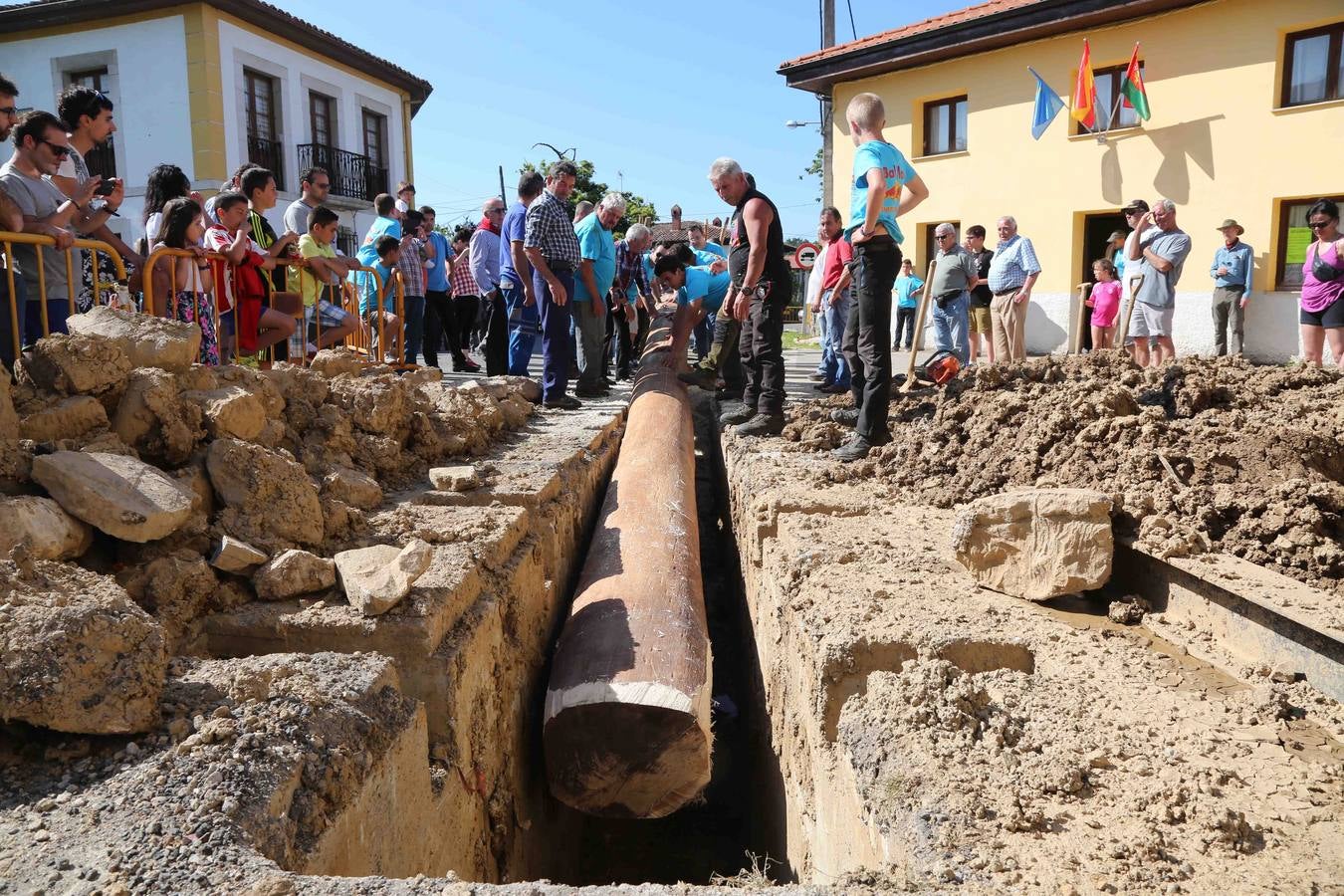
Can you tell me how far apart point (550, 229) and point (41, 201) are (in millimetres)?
2985

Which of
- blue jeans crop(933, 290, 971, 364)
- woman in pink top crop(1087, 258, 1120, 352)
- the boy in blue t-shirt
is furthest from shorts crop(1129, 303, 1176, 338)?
the boy in blue t-shirt

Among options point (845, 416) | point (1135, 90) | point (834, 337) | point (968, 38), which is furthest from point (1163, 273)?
point (968, 38)

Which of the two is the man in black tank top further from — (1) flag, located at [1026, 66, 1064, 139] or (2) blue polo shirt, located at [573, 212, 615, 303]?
(1) flag, located at [1026, 66, 1064, 139]

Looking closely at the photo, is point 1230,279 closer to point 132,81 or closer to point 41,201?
point 41,201

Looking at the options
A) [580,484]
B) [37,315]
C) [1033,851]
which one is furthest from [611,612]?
[37,315]

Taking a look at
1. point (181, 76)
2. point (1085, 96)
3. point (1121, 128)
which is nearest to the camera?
point (1085, 96)

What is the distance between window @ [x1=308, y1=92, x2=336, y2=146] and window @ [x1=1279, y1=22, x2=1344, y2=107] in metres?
17.3

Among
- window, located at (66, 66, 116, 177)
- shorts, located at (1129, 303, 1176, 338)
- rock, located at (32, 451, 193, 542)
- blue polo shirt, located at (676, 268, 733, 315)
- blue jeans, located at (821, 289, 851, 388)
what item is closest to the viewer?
rock, located at (32, 451, 193, 542)

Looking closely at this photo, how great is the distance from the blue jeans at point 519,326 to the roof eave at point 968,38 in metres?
9.31

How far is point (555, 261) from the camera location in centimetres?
628

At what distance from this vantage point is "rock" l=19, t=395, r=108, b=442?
276 centimetres

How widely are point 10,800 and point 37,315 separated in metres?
3.13

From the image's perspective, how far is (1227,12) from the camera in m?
11.1

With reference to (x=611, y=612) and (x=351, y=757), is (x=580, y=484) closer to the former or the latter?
(x=611, y=612)
